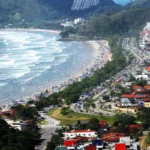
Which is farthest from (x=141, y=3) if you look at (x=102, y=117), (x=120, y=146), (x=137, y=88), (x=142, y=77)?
(x=120, y=146)

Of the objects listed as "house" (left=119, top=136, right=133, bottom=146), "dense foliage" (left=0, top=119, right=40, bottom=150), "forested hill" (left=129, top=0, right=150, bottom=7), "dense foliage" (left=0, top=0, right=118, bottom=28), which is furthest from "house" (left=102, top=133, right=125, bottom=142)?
"forested hill" (left=129, top=0, right=150, bottom=7)

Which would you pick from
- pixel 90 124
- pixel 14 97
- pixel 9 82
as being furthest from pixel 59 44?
pixel 90 124

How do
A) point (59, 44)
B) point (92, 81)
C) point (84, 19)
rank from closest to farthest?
point (92, 81) → point (59, 44) → point (84, 19)

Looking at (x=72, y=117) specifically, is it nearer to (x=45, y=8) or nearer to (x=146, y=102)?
(x=146, y=102)

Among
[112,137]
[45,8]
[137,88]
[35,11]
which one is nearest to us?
[112,137]

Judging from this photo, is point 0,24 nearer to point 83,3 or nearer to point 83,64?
point 83,3
